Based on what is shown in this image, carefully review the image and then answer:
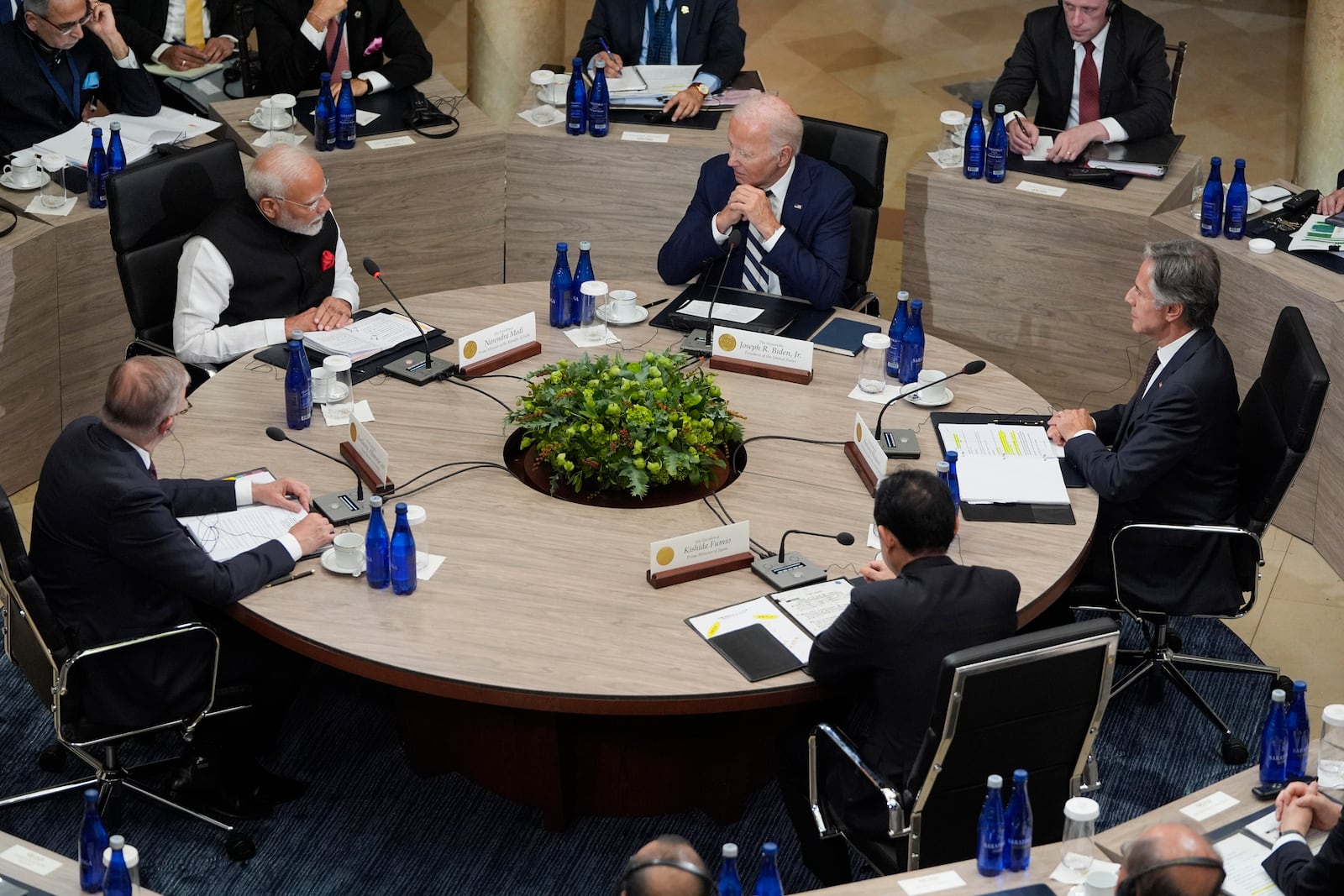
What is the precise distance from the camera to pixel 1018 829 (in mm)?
3033

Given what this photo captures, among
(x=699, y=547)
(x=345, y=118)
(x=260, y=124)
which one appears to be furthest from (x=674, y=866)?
(x=260, y=124)

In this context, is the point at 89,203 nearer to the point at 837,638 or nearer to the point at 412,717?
the point at 412,717

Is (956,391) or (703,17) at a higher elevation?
(703,17)

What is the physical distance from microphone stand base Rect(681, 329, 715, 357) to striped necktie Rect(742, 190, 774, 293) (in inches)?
19.2

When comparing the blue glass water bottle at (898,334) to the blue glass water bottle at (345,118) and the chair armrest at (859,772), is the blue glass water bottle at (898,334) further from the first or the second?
the blue glass water bottle at (345,118)

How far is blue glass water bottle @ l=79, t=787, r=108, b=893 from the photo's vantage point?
2926 millimetres

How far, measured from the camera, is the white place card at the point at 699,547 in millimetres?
3754

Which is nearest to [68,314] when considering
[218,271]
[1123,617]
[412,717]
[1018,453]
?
[218,271]

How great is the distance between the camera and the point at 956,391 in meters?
4.79

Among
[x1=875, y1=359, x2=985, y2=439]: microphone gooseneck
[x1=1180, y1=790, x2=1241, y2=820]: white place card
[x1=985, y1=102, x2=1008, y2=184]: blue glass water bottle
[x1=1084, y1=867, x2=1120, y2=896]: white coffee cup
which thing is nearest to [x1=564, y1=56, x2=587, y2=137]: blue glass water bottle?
[x1=985, y1=102, x2=1008, y2=184]: blue glass water bottle

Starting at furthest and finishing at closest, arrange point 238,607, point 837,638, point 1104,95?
point 1104,95 → point 238,607 → point 837,638

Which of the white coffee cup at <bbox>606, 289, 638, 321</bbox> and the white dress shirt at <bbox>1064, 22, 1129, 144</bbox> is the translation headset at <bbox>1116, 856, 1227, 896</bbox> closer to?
the white coffee cup at <bbox>606, 289, 638, 321</bbox>

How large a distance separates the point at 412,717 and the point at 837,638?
4.60 ft

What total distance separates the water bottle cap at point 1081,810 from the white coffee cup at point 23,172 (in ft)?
14.0
